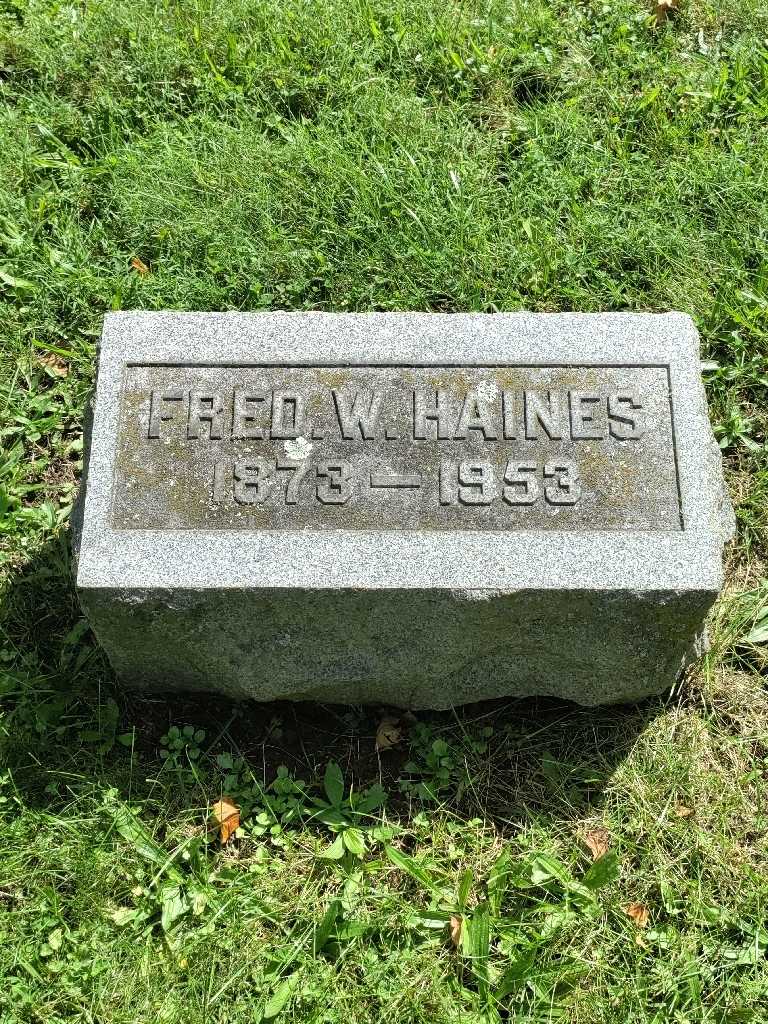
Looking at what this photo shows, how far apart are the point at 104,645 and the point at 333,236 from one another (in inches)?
76.6

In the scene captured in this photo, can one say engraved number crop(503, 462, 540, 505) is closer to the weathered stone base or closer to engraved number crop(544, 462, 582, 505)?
engraved number crop(544, 462, 582, 505)

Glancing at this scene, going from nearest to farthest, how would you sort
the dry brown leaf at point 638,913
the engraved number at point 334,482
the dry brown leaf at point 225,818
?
the engraved number at point 334,482, the dry brown leaf at point 638,913, the dry brown leaf at point 225,818

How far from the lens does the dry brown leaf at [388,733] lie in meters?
3.28

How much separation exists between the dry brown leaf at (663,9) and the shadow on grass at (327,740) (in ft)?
10.5

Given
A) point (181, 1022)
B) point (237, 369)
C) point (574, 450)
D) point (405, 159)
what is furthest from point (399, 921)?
point (405, 159)

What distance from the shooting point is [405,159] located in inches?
170

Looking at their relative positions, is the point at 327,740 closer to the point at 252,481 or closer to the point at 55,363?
the point at 252,481

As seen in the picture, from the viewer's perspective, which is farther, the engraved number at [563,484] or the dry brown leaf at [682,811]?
the dry brown leaf at [682,811]

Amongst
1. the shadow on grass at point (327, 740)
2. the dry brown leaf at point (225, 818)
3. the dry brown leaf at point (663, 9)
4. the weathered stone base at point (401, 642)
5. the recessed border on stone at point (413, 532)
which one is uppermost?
the dry brown leaf at point (663, 9)

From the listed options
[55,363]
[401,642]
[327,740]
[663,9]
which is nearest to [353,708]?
[327,740]

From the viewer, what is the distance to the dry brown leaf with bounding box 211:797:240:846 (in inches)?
123

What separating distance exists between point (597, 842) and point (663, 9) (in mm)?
3689

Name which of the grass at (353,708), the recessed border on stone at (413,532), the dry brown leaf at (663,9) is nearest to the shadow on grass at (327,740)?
the grass at (353,708)

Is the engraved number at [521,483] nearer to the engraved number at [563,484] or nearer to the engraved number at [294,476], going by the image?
the engraved number at [563,484]
